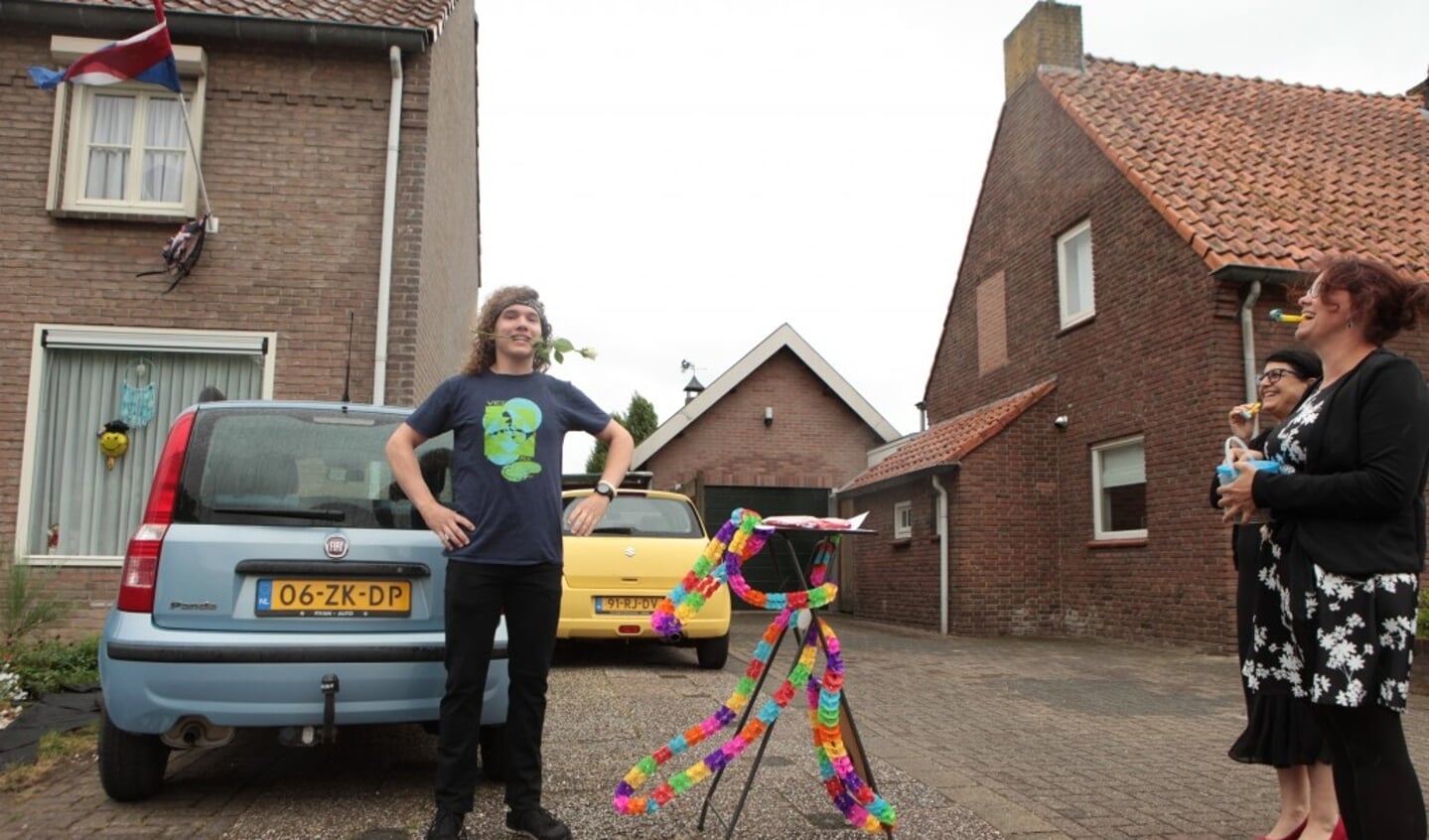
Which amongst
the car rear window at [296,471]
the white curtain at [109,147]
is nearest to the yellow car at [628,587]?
the car rear window at [296,471]

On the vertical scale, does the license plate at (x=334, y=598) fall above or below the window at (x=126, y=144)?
below

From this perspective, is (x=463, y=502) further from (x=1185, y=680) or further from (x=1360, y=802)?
(x=1185, y=680)

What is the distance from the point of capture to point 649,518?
8.80 metres

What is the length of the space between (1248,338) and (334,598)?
9610 mm

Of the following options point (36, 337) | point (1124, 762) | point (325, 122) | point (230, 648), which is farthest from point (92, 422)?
point (1124, 762)

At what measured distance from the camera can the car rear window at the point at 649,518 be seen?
28.3ft

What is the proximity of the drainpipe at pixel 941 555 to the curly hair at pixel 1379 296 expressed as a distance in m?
10.9

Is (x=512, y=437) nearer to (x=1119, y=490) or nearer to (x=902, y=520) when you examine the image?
(x=1119, y=490)

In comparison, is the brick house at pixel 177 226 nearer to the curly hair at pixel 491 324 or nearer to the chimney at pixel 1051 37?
the curly hair at pixel 491 324

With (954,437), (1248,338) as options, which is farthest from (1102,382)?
(954,437)

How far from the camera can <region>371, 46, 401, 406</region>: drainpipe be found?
Answer: 9336 mm

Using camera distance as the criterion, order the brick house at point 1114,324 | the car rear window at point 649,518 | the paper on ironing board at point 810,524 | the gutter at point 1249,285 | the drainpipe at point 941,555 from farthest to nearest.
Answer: the drainpipe at point 941,555 → the brick house at point 1114,324 → the gutter at point 1249,285 → the car rear window at point 649,518 → the paper on ironing board at point 810,524

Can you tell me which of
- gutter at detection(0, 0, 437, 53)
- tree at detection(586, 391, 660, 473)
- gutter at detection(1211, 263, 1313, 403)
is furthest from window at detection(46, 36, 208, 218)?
tree at detection(586, 391, 660, 473)

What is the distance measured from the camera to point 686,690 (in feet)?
23.6
